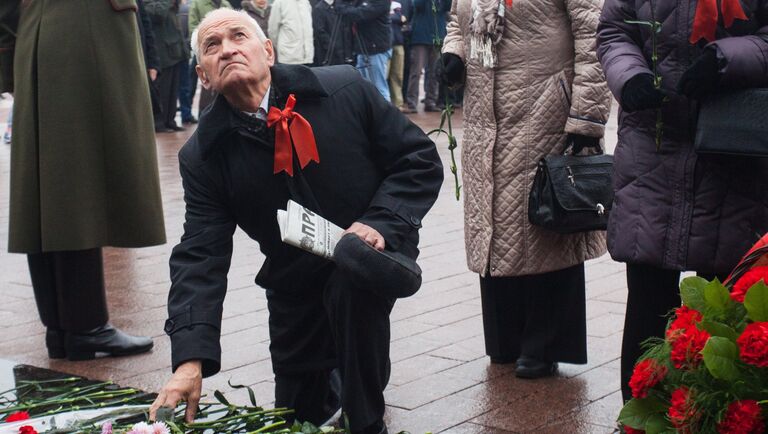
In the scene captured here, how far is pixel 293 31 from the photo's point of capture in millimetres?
14289

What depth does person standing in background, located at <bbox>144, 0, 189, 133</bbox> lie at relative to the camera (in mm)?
14805

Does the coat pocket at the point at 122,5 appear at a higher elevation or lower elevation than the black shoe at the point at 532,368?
higher

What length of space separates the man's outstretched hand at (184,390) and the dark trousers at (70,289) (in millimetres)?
2040

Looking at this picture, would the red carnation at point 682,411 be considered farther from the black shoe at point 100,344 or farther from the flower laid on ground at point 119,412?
the black shoe at point 100,344

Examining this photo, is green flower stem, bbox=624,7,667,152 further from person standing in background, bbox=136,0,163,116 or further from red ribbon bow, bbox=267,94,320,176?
person standing in background, bbox=136,0,163,116

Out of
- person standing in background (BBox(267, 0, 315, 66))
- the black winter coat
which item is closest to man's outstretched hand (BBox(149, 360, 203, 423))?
the black winter coat

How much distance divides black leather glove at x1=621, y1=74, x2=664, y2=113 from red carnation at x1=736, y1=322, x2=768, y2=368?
→ 1478 mm

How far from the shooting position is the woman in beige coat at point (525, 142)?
469 cm

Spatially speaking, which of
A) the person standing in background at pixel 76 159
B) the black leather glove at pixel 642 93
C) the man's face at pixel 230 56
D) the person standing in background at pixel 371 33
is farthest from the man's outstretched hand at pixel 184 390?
the person standing in background at pixel 371 33

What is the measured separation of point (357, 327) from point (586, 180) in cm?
123

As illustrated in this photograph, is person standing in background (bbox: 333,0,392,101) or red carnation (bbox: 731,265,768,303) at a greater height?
red carnation (bbox: 731,265,768,303)

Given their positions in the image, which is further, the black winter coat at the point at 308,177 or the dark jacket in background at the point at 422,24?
the dark jacket in background at the point at 422,24

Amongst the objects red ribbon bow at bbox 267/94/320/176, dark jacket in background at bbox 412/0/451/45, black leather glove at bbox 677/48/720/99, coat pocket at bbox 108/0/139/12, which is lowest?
dark jacket in background at bbox 412/0/451/45

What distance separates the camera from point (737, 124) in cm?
361
